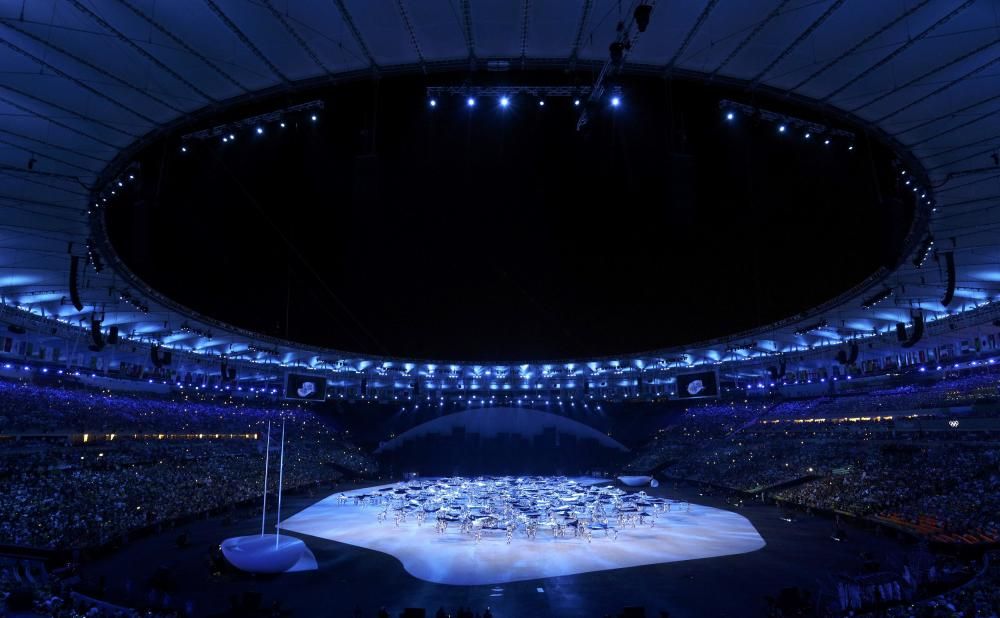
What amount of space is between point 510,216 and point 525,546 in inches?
628

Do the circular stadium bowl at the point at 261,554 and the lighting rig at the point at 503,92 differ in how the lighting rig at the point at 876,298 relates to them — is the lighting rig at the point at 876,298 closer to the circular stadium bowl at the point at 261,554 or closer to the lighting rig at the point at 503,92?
the lighting rig at the point at 503,92

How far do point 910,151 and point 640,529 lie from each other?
22836mm

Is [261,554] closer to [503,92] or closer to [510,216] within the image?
[503,92]

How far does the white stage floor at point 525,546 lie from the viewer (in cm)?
2142

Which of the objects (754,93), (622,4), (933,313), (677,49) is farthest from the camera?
(933,313)

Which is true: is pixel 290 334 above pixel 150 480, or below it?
above

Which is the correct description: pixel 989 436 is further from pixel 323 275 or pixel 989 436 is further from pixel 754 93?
pixel 323 275

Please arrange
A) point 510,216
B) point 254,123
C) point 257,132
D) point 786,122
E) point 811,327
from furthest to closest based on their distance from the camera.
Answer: point 811,327
point 510,216
point 257,132
point 254,123
point 786,122

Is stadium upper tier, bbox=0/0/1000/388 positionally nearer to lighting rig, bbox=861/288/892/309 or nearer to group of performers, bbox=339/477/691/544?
lighting rig, bbox=861/288/892/309

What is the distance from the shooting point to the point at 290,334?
1716 inches

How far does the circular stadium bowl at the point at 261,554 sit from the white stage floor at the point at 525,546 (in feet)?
14.9

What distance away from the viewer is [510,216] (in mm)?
28109

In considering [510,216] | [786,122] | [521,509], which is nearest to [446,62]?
[786,122]

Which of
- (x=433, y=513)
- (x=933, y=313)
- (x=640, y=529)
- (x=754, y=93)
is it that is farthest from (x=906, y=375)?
(x=754, y=93)
